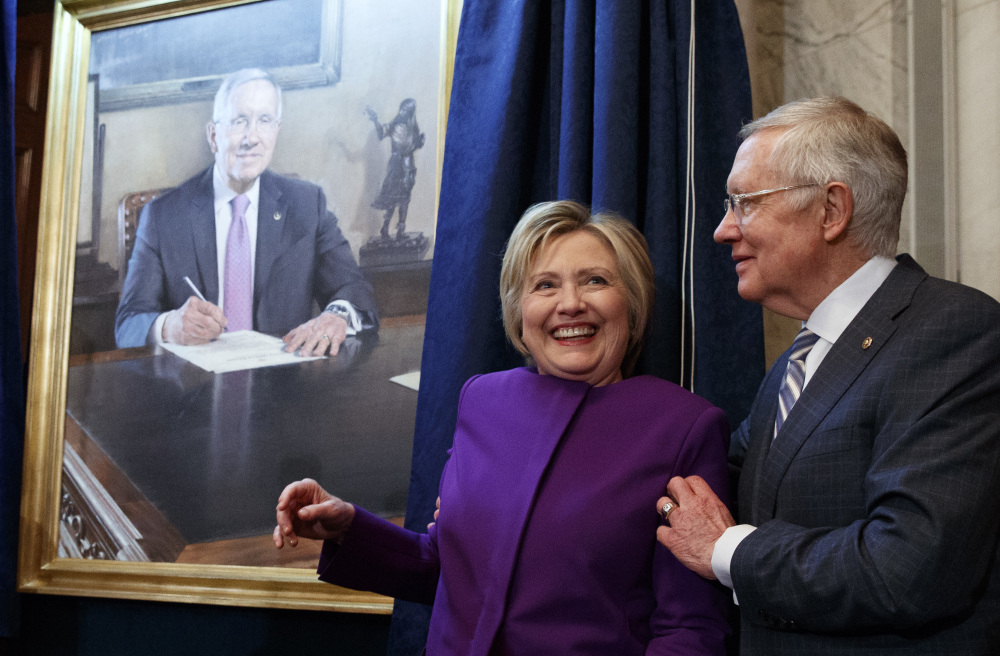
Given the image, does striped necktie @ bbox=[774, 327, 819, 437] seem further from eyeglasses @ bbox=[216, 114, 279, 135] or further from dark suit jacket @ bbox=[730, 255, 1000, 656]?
eyeglasses @ bbox=[216, 114, 279, 135]

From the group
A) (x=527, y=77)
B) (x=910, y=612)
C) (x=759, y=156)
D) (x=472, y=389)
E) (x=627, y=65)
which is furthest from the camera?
(x=527, y=77)

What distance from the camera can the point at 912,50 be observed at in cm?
191

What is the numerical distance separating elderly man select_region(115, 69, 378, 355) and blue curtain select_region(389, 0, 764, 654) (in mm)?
409

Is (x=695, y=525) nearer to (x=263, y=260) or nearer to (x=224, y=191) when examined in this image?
(x=263, y=260)

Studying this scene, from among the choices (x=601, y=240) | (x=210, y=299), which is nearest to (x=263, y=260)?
(x=210, y=299)

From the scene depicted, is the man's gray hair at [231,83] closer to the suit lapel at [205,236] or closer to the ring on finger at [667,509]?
the suit lapel at [205,236]

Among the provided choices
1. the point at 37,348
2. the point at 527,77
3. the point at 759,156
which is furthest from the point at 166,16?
the point at 759,156

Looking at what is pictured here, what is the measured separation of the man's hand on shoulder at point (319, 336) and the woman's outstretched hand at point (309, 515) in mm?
799

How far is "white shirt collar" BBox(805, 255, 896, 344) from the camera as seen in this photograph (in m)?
1.30

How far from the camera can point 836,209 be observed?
131 cm

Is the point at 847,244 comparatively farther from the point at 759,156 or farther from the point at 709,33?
the point at 709,33

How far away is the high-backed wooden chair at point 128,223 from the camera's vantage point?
255cm

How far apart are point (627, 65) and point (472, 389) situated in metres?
0.87

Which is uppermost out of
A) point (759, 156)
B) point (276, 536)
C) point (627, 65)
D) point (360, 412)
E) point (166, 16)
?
point (166, 16)
